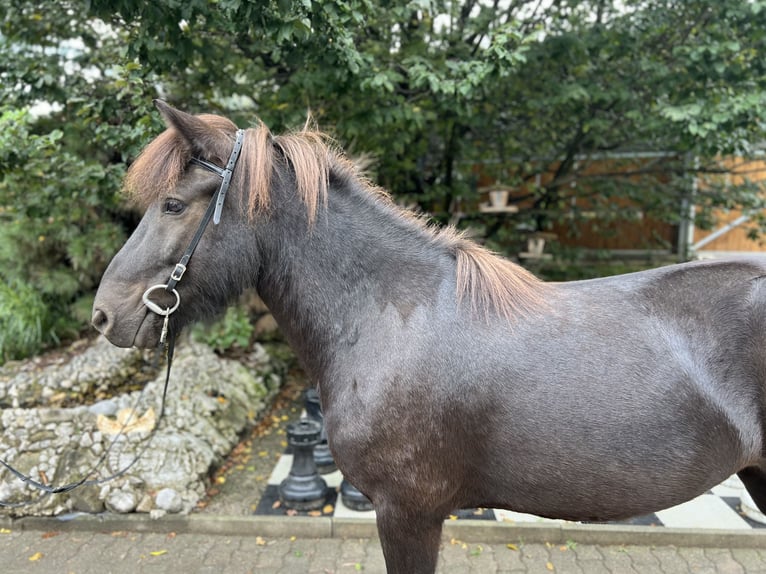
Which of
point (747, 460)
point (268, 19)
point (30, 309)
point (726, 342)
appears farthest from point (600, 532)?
point (30, 309)

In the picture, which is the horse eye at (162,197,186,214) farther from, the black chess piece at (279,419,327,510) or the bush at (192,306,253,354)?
the bush at (192,306,253,354)

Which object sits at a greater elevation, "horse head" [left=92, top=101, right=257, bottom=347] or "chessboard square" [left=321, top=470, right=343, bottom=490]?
"horse head" [left=92, top=101, right=257, bottom=347]

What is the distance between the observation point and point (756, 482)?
6.25 feet

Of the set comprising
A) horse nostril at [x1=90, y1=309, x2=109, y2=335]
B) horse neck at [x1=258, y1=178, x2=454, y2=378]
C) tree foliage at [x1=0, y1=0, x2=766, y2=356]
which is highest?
tree foliage at [x1=0, y1=0, x2=766, y2=356]

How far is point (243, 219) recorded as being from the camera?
165cm

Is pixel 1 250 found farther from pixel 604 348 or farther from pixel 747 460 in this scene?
pixel 747 460

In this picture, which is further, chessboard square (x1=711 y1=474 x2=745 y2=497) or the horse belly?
chessboard square (x1=711 y1=474 x2=745 y2=497)

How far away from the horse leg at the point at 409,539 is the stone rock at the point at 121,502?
2.37 metres

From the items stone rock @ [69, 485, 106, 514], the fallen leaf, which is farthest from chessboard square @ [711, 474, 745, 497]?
the fallen leaf

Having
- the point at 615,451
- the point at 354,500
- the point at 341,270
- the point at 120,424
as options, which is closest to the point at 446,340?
the point at 341,270

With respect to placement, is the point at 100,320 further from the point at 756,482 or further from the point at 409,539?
the point at 756,482

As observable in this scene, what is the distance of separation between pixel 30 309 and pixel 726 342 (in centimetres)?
607

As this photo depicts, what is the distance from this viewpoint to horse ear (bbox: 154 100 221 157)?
1.59 m

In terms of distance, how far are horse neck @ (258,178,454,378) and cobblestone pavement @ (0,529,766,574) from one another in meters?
1.93
